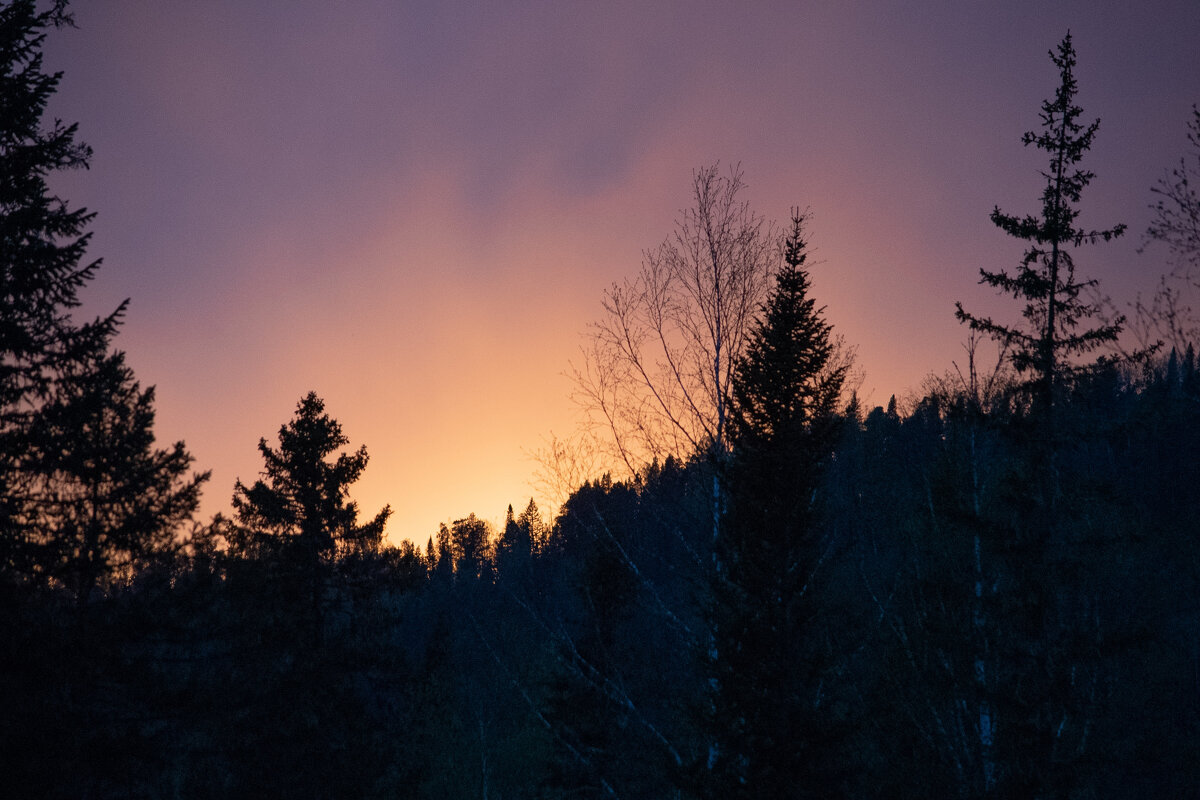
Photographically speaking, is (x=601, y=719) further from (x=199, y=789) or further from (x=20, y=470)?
(x=20, y=470)

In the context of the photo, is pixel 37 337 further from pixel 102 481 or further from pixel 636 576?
pixel 636 576

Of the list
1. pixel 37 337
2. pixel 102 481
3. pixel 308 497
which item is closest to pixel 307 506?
pixel 308 497

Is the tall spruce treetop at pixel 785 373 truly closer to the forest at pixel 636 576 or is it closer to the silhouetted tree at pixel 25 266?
the forest at pixel 636 576

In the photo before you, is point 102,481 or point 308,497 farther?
point 308,497

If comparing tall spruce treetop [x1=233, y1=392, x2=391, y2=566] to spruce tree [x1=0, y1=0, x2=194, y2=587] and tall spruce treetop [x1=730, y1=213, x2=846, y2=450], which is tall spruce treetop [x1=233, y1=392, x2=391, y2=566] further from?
tall spruce treetop [x1=730, y1=213, x2=846, y2=450]

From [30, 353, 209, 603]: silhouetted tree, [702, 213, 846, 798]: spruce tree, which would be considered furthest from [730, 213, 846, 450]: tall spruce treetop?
[30, 353, 209, 603]: silhouetted tree

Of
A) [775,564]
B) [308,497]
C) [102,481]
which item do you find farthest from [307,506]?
[775,564]

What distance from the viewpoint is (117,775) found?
11594 millimetres

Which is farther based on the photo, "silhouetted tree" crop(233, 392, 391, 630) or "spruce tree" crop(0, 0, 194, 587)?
"silhouetted tree" crop(233, 392, 391, 630)

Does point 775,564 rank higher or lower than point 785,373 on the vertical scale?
lower

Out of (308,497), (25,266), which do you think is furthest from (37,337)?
(308,497)

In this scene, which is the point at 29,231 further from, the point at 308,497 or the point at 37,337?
the point at 308,497

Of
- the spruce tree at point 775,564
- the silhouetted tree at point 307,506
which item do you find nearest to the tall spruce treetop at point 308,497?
the silhouetted tree at point 307,506

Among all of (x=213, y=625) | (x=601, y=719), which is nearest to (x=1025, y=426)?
(x=601, y=719)
